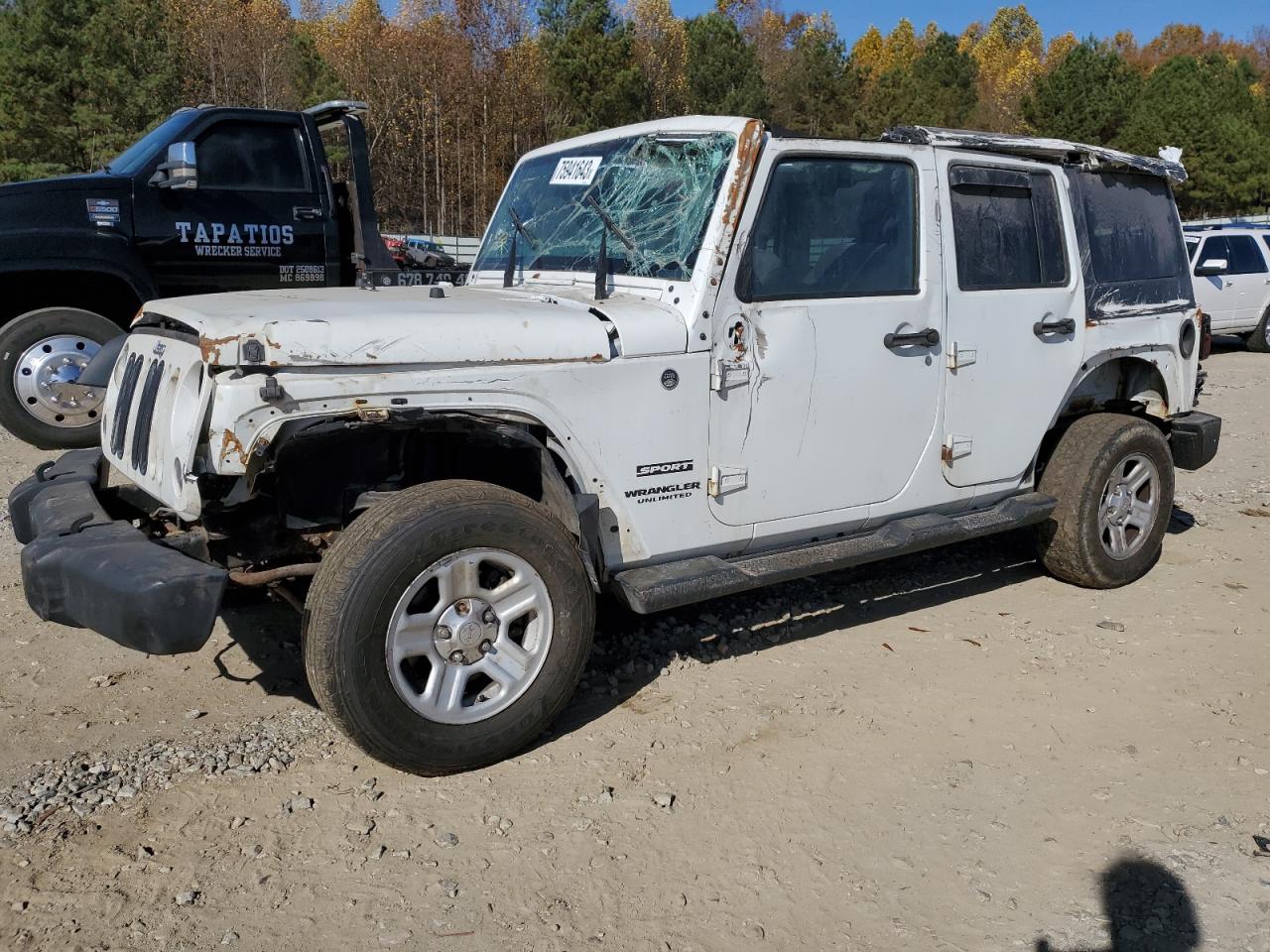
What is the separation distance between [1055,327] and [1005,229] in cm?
49

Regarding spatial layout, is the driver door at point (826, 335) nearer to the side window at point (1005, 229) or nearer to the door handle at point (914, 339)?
the door handle at point (914, 339)

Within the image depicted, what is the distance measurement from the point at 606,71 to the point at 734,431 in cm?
3308

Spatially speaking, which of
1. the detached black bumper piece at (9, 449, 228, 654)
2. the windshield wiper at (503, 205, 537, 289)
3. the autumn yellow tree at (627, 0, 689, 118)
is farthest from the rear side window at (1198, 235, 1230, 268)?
the autumn yellow tree at (627, 0, 689, 118)

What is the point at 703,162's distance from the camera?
4059mm

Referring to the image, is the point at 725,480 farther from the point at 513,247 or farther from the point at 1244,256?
the point at 1244,256

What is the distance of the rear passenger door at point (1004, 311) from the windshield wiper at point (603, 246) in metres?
1.35

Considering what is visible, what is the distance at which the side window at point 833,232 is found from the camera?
404cm

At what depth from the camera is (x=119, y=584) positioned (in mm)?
3070

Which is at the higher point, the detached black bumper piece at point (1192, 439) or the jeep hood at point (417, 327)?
the jeep hood at point (417, 327)

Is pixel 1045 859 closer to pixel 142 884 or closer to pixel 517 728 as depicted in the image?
pixel 517 728

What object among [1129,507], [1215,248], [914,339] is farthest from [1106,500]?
[1215,248]

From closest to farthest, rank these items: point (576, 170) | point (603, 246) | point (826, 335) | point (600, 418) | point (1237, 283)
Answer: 1. point (600, 418)
2. point (603, 246)
3. point (826, 335)
4. point (576, 170)
5. point (1237, 283)

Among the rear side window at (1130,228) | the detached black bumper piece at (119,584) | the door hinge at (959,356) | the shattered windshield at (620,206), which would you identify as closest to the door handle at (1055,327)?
the rear side window at (1130,228)

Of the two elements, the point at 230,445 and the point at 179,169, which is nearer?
the point at 230,445
